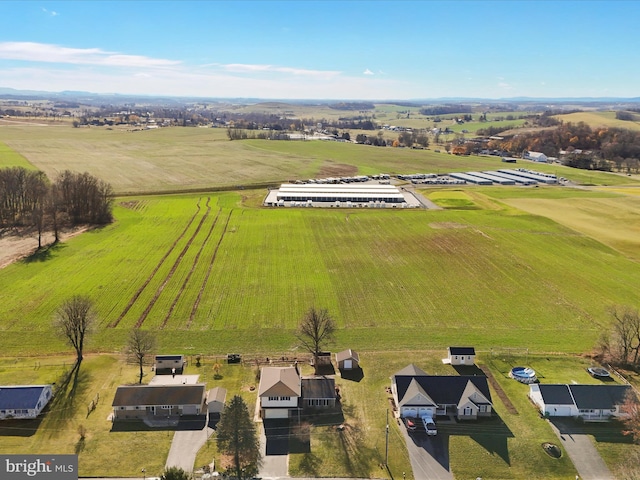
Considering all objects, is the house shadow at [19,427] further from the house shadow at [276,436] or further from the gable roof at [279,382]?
the house shadow at [276,436]

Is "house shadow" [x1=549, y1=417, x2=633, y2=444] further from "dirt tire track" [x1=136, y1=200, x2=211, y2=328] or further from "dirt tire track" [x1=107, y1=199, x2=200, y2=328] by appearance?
Result: "dirt tire track" [x1=107, y1=199, x2=200, y2=328]

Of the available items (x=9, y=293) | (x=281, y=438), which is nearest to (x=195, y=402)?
(x=281, y=438)

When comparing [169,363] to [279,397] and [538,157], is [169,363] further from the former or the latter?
[538,157]

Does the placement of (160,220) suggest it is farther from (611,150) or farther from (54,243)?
(611,150)

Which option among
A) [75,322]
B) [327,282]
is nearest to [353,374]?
[327,282]

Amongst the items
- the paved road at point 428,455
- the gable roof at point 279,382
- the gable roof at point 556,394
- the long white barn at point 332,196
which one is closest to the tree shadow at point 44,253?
A: the long white barn at point 332,196

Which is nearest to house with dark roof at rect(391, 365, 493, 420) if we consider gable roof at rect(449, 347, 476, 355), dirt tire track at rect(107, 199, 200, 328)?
gable roof at rect(449, 347, 476, 355)
